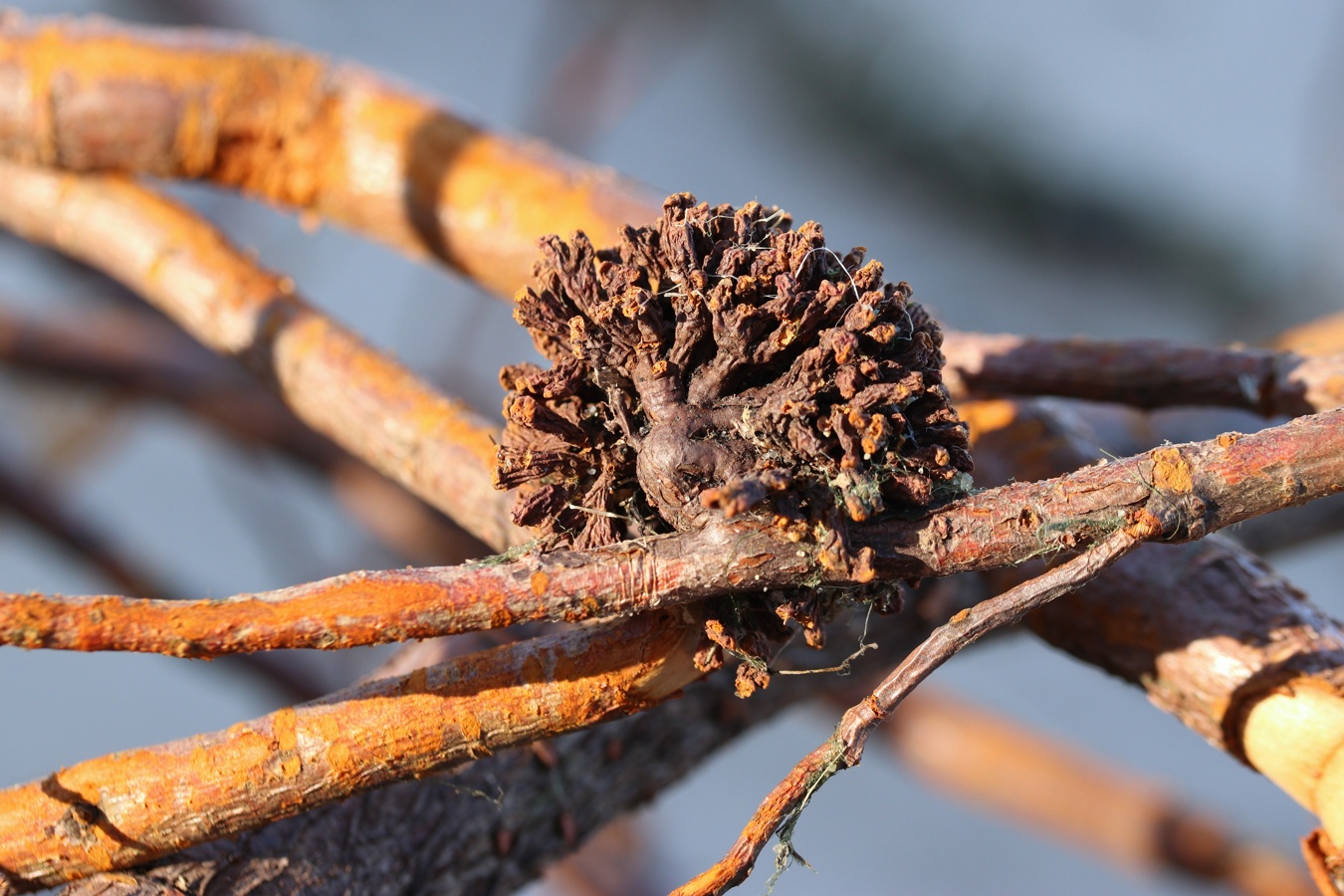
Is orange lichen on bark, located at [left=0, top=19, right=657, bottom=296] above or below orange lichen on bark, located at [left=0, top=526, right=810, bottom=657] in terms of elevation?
above

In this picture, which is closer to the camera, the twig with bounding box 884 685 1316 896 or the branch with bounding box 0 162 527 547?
the branch with bounding box 0 162 527 547

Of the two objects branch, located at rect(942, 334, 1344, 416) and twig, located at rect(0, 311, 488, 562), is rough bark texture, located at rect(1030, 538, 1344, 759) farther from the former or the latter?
twig, located at rect(0, 311, 488, 562)

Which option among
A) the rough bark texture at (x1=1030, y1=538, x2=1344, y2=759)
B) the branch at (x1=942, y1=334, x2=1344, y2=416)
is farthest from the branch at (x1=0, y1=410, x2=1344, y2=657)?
the branch at (x1=942, y1=334, x2=1344, y2=416)

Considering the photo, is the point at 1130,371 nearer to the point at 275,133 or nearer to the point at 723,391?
the point at 723,391

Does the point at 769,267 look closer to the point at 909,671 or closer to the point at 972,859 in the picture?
the point at 909,671

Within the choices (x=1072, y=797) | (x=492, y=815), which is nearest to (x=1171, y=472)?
(x=492, y=815)

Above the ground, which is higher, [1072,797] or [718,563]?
[1072,797]
